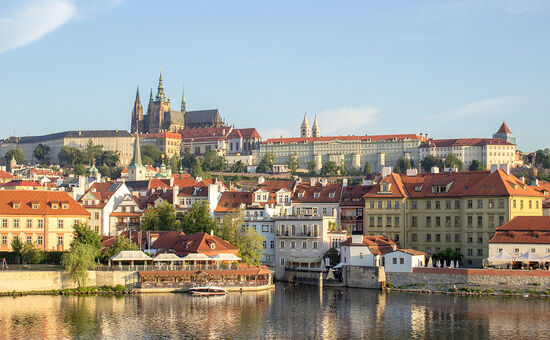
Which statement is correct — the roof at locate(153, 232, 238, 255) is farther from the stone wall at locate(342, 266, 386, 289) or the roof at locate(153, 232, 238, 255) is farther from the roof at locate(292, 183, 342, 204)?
the roof at locate(292, 183, 342, 204)

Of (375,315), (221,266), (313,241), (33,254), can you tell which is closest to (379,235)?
(313,241)

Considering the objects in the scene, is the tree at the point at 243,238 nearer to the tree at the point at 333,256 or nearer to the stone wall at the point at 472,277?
the tree at the point at 333,256

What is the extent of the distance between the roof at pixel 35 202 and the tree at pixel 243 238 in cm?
1354

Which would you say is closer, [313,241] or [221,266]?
[221,266]

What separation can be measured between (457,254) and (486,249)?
2880mm

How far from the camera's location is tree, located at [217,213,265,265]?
77875 mm

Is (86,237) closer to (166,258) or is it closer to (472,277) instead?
(166,258)

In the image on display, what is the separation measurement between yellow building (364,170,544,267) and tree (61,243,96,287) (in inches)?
1187

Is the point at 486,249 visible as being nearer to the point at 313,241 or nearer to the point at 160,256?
the point at 313,241

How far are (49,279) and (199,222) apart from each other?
1853cm

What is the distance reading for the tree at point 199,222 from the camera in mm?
82188

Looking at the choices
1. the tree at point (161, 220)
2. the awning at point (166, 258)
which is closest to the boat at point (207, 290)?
the awning at point (166, 258)

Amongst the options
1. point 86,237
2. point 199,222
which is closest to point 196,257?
point 86,237

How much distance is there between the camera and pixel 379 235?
83.8m
